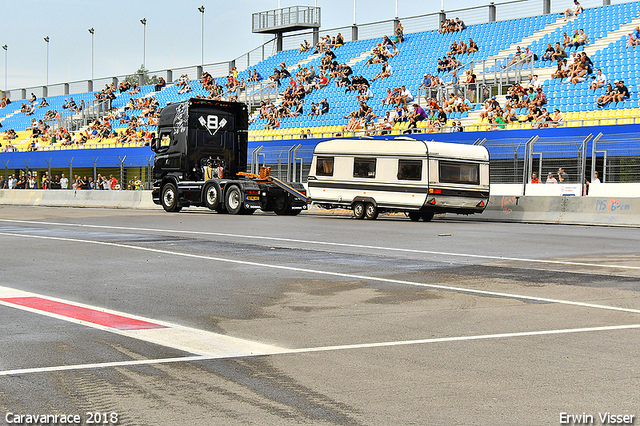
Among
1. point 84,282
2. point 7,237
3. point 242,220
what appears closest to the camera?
point 84,282

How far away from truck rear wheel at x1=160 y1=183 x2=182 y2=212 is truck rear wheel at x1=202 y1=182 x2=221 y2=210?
1756 millimetres

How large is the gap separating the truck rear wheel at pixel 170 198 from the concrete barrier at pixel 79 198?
5.64 metres

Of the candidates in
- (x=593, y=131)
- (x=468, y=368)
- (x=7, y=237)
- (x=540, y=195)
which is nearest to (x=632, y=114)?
(x=593, y=131)

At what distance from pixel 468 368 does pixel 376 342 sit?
115 centimetres

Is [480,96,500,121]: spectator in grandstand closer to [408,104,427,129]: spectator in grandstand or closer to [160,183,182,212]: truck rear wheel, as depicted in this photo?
[408,104,427,129]: spectator in grandstand

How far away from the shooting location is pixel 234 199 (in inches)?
1150

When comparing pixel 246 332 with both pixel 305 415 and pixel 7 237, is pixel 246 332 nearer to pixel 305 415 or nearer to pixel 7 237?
pixel 305 415

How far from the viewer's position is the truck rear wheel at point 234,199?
2893 cm

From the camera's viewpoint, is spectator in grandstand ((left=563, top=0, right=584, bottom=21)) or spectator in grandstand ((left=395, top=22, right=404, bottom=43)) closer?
spectator in grandstand ((left=563, top=0, right=584, bottom=21))

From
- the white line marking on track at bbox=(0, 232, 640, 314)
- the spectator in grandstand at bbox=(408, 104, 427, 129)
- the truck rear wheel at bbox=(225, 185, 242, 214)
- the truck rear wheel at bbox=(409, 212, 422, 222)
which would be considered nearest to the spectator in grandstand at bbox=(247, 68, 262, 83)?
the spectator in grandstand at bbox=(408, 104, 427, 129)

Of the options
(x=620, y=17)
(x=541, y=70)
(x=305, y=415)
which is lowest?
(x=305, y=415)

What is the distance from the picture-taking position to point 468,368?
6.02 meters

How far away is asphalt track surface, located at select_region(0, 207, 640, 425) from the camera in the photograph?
5.02 metres

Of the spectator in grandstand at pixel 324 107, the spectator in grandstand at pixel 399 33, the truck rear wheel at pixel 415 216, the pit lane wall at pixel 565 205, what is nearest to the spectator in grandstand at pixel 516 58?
the spectator in grandstand at pixel 324 107
